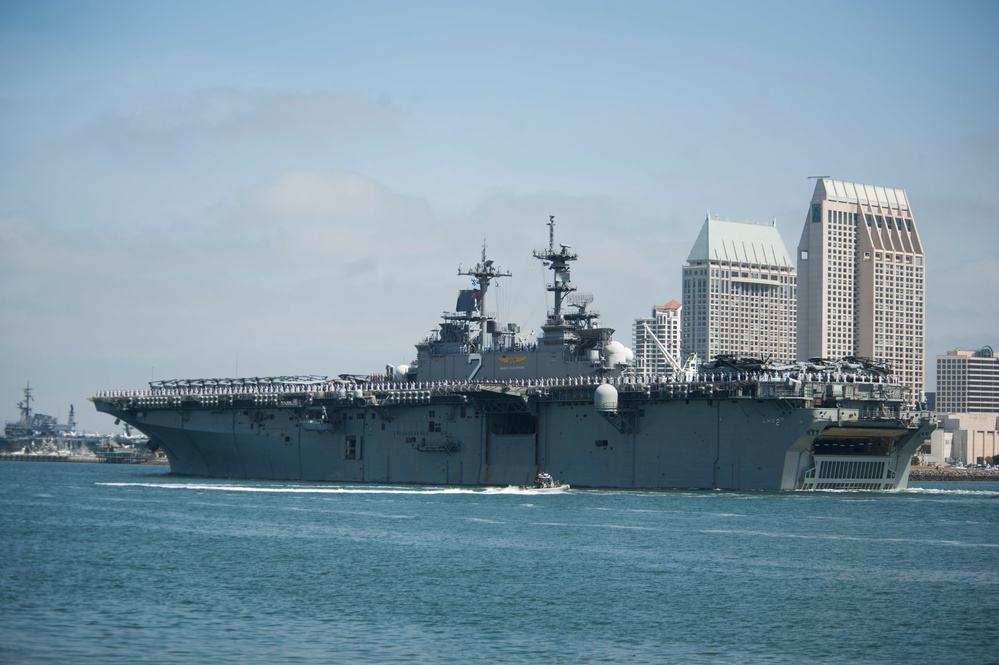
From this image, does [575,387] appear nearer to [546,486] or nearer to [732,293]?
[546,486]

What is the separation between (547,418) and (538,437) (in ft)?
3.30

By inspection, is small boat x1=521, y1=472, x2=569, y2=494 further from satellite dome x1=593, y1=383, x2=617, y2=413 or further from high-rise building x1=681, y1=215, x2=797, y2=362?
high-rise building x1=681, y1=215, x2=797, y2=362

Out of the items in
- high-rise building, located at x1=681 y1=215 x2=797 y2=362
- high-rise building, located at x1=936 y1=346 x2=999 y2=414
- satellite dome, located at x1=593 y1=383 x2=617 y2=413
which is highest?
high-rise building, located at x1=681 y1=215 x2=797 y2=362

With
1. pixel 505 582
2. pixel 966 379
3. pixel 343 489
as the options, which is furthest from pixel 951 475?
pixel 505 582

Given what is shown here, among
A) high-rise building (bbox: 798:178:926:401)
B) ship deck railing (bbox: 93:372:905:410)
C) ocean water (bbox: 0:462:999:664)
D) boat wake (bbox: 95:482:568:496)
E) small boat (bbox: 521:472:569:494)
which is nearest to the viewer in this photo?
ocean water (bbox: 0:462:999:664)

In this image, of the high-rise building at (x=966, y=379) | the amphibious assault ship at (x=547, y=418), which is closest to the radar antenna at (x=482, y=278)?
the amphibious assault ship at (x=547, y=418)

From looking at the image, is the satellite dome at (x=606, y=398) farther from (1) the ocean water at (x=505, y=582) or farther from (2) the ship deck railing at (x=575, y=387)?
(1) the ocean water at (x=505, y=582)

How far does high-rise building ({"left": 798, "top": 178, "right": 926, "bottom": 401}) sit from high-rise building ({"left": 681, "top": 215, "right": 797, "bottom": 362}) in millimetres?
10834

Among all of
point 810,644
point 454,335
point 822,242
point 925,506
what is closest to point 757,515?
point 925,506

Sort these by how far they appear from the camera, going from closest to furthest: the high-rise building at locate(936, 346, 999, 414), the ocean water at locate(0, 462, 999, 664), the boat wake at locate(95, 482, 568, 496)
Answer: the ocean water at locate(0, 462, 999, 664) → the boat wake at locate(95, 482, 568, 496) → the high-rise building at locate(936, 346, 999, 414)

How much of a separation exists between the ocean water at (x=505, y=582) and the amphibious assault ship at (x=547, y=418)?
3.16 metres

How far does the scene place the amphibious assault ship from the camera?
164 ft

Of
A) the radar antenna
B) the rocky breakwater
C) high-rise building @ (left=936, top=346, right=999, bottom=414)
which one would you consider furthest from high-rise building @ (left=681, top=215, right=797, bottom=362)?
the radar antenna

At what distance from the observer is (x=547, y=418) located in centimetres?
5600
